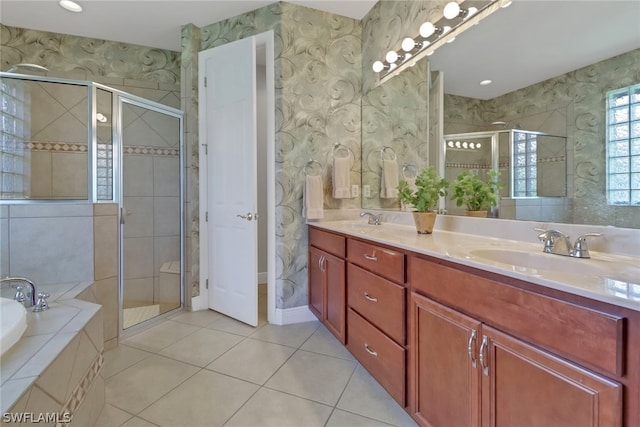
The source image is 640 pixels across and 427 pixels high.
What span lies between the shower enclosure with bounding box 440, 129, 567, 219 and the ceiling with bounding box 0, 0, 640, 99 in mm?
232

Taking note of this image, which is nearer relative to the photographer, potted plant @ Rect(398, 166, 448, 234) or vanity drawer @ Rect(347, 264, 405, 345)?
vanity drawer @ Rect(347, 264, 405, 345)

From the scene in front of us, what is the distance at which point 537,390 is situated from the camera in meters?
0.78

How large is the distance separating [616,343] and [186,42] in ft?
10.9

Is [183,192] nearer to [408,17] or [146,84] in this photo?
[146,84]

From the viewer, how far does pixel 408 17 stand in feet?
7.16

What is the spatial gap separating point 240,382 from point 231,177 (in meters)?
1.50

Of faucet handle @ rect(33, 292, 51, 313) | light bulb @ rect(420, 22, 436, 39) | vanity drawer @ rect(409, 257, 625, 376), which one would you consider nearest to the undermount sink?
vanity drawer @ rect(409, 257, 625, 376)

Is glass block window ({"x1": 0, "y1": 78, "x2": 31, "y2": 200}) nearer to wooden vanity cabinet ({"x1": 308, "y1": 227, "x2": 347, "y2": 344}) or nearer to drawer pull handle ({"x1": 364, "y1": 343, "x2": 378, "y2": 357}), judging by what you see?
wooden vanity cabinet ({"x1": 308, "y1": 227, "x2": 347, "y2": 344})

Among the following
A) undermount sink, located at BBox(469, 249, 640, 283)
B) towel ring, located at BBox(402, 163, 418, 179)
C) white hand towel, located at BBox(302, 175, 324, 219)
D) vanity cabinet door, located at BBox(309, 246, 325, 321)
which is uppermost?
towel ring, located at BBox(402, 163, 418, 179)

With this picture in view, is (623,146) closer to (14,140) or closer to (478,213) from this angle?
(478,213)

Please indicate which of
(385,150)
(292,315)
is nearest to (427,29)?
(385,150)

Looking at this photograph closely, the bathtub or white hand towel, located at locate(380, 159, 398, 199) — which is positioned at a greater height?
white hand towel, located at locate(380, 159, 398, 199)

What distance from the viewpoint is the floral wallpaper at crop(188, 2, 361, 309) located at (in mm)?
2439

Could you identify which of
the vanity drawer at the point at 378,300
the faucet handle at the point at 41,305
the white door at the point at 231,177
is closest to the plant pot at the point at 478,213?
the vanity drawer at the point at 378,300
